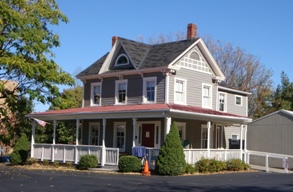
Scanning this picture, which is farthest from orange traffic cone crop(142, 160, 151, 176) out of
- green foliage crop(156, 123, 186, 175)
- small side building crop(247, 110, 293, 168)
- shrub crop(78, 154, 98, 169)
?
small side building crop(247, 110, 293, 168)

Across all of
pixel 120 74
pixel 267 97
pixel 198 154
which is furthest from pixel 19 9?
pixel 267 97

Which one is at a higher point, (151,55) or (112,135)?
(151,55)

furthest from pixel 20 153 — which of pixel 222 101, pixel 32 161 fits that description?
pixel 222 101

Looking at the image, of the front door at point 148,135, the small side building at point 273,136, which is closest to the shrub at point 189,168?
the front door at point 148,135

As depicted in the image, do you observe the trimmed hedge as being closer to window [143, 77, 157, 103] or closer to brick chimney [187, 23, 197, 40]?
window [143, 77, 157, 103]

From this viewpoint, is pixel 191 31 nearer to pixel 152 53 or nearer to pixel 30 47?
pixel 152 53

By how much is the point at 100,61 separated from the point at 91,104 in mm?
3684

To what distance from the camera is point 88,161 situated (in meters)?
26.1

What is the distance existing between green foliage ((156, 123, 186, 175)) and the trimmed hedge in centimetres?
449

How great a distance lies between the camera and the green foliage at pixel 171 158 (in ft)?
76.2

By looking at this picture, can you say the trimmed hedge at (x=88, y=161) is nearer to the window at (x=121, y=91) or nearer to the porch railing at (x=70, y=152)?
the porch railing at (x=70, y=152)

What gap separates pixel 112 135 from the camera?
102ft

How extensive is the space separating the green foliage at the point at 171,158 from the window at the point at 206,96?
25.0ft

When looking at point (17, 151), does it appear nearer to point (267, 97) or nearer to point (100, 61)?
point (100, 61)
